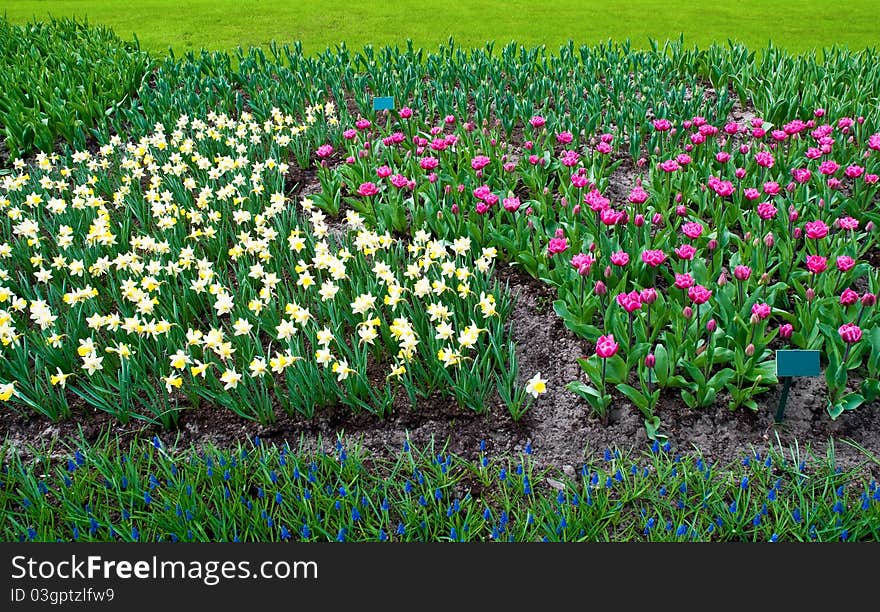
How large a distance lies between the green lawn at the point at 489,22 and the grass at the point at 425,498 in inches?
250

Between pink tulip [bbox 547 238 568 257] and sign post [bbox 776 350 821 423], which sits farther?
pink tulip [bbox 547 238 568 257]

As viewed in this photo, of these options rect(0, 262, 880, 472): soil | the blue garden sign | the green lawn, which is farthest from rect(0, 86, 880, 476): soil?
the green lawn

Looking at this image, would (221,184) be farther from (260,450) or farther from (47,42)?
(47,42)

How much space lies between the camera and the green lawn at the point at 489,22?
27.1 ft

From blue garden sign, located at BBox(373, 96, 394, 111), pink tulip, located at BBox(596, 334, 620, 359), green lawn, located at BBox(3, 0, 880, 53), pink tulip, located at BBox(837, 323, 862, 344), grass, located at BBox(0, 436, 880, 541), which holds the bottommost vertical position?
grass, located at BBox(0, 436, 880, 541)

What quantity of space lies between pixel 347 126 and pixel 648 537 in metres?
3.98

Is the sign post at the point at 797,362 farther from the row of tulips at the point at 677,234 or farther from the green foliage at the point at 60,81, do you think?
the green foliage at the point at 60,81

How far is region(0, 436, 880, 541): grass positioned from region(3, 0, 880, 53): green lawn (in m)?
6.35

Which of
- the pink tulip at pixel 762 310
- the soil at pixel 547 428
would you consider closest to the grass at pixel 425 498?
the soil at pixel 547 428

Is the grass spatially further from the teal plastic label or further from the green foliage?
the green foliage

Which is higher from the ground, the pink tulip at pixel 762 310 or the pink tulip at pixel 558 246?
the pink tulip at pixel 558 246

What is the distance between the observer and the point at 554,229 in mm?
3900

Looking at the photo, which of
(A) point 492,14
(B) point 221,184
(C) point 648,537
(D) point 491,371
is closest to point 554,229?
(D) point 491,371

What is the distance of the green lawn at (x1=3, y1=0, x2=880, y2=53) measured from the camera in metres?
8.26
